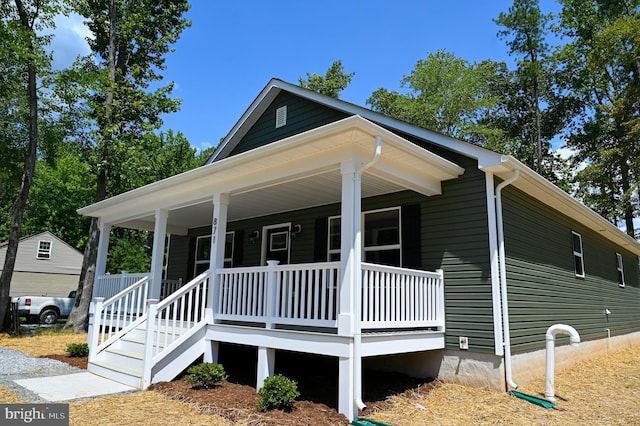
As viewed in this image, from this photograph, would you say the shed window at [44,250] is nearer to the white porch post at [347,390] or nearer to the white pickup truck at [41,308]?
the white pickup truck at [41,308]

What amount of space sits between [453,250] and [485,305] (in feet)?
3.14

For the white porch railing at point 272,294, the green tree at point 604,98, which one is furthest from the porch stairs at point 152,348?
the green tree at point 604,98

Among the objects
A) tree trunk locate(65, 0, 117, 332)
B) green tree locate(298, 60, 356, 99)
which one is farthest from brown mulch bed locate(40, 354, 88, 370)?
green tree locate(298, 60, 356, 99)

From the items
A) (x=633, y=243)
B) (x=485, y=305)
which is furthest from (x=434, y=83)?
(x=485, y=305)

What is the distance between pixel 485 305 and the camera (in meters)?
6.51

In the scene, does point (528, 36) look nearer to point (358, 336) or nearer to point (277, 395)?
point (358, 336)

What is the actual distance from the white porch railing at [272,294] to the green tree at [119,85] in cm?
945

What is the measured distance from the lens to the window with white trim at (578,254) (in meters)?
9.93

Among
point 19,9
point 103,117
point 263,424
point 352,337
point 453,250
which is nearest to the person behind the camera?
point 263,424

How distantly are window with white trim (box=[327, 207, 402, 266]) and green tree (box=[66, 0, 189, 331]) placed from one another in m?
10.6

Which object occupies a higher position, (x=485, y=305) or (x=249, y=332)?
(x=485, y=305)

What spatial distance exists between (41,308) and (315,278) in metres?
16.7

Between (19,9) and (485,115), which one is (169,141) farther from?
(485,115)

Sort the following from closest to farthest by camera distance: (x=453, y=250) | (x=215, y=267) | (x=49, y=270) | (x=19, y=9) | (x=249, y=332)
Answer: (x=249, y=332) → (x=453, y=250) → (x=215, y=267) → (x=19, y=9) → (x=49, y=270)
